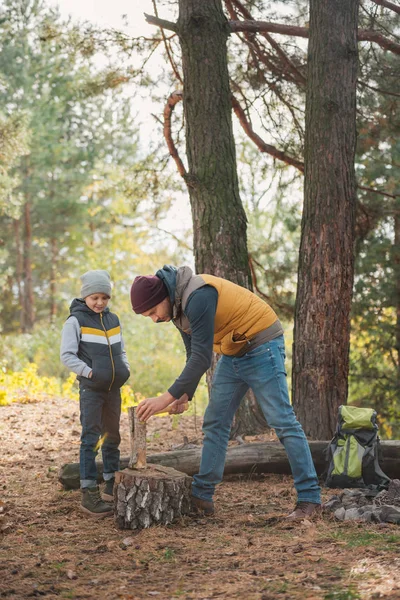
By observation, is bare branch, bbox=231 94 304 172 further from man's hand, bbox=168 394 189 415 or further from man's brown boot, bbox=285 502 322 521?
man's brown boot, bbox=285 502 322 521

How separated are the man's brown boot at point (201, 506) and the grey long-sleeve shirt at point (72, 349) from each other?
1.13m

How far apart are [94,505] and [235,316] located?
1688mm

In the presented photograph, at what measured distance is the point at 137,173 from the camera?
9969 mm

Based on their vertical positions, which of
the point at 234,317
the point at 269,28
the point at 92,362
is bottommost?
the point at 92,362

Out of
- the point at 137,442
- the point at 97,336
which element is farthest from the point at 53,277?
the point at 137,442

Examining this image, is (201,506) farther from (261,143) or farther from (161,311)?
(261,143)

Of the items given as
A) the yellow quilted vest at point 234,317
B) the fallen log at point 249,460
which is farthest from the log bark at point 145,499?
the fallen log at point 249,460

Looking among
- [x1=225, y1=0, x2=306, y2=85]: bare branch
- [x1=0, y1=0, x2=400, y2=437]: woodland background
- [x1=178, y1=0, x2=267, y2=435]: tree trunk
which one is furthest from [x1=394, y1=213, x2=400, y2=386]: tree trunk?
[x1=178, y1=0, x2=267, y2=435]: tree trunk

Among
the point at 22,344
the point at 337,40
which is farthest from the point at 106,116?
the point at 337,40

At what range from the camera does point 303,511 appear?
4.47 metres

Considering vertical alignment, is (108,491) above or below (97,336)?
below

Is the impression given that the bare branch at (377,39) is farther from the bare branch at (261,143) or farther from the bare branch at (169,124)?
the bare branch at (169,124)

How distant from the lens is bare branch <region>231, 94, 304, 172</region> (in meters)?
8.57

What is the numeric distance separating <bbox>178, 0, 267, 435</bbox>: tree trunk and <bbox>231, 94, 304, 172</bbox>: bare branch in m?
1.52
